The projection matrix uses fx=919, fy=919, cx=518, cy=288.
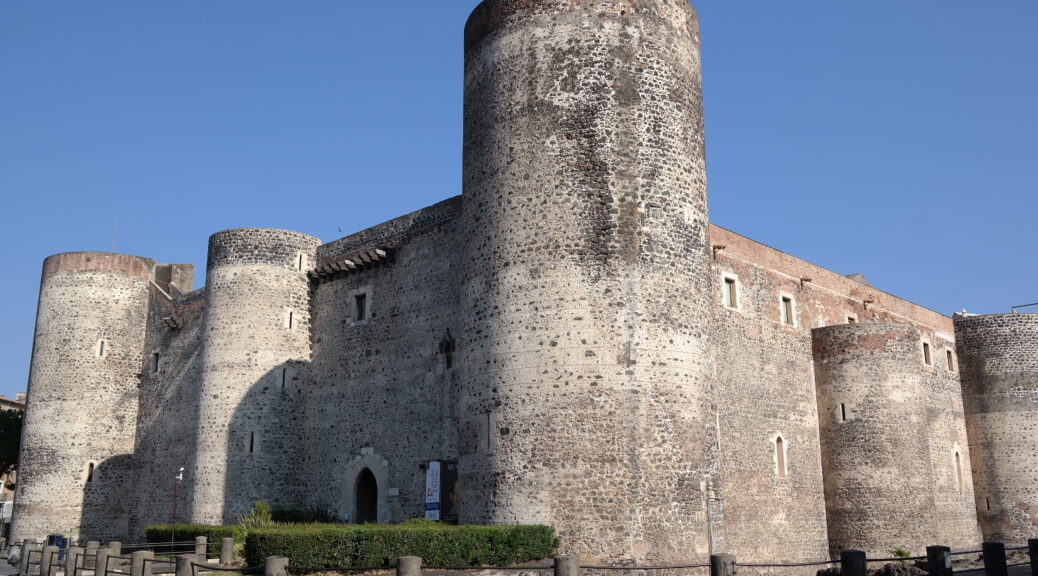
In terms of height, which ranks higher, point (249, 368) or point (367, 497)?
point (249, 368)

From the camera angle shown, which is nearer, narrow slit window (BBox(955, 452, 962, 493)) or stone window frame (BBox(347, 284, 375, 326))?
stone window frame (BBox(347, 284, 375, 326))

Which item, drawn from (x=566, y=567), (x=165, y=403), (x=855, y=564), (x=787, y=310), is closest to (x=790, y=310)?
(x=787, y=310)

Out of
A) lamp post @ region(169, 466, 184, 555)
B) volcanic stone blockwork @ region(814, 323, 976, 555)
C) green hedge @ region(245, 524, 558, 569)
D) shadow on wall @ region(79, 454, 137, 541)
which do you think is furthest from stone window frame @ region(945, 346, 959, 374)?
shadow on wall @ region(79, 454, 137, 541)

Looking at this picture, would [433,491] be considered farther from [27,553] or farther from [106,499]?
[106,499]

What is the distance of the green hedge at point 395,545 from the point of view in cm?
1532

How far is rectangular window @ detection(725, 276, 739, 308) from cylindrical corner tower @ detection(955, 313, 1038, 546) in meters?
14.3

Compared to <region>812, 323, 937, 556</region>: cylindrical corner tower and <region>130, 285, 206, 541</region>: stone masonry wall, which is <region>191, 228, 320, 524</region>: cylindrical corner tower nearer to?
<region>130, 285, 206, 541</region>: stone masonry wall

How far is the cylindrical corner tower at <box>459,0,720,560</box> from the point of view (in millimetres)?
16656

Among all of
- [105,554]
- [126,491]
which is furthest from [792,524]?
[126,491]

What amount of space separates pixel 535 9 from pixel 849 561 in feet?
40.8

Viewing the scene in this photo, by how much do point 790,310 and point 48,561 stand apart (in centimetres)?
2011

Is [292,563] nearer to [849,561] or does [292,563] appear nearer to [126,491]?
[849,561]

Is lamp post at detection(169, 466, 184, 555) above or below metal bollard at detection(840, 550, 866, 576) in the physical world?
above

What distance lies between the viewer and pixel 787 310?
26953 mm
